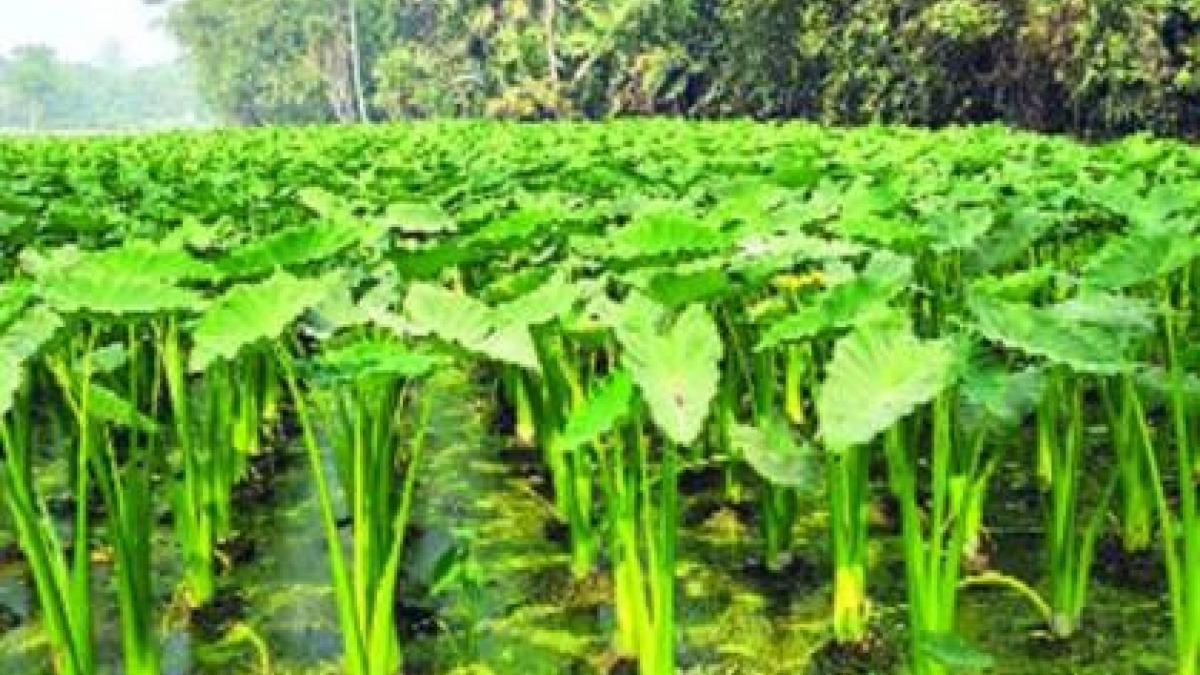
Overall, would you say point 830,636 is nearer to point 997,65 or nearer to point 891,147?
point 891,147

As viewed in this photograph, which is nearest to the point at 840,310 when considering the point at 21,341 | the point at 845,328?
the point at 845,328

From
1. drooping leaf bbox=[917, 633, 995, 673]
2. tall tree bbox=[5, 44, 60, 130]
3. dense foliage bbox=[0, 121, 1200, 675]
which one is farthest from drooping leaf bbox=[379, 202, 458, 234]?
tall tree bbox=[5, 44, 60, 130]

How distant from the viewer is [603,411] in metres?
2.59

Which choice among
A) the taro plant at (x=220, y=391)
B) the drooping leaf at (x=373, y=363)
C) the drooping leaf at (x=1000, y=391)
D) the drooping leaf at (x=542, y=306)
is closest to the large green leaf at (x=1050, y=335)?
the drooping leaf at (x=1000, y=391)

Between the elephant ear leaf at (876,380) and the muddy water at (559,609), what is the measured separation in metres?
0.96

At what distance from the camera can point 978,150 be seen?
31.5ft

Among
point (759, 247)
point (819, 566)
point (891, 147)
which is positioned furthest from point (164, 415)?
point (891, 147)

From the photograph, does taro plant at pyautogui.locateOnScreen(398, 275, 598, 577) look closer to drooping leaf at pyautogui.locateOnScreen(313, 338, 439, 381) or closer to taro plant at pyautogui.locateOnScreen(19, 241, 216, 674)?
drooping leaf at pyautogui.locateOnScreen(313, 338, 439, 381)

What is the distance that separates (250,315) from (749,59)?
99.0 ft

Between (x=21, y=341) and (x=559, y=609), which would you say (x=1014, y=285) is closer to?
(x=559, y=609)

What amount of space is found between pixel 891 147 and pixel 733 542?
23.8 feet

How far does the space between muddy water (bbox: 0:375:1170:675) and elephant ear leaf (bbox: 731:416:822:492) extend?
0.56 meters

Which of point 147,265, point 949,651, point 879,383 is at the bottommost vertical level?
point 949,651

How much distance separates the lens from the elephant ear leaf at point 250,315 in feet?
8.34
